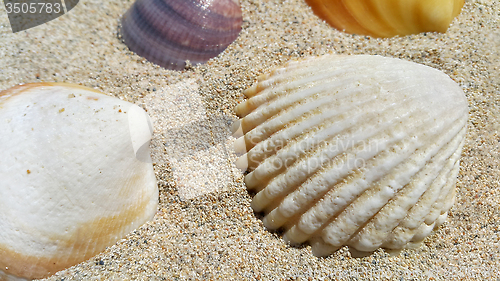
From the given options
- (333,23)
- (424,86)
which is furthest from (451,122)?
(333,23)

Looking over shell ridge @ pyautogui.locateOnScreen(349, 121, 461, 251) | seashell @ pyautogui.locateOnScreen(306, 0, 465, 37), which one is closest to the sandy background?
seashell @ pyautogui.locateOnScreen(306, 0, 465, 37)

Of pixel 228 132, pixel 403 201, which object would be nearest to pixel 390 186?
pixel 403 201

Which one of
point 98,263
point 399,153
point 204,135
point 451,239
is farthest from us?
point 204,135

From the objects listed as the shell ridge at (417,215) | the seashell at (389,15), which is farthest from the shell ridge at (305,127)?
the seashell at (389,15)

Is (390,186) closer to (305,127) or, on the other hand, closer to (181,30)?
(305,127)

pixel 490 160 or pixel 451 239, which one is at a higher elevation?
pixel 490 160

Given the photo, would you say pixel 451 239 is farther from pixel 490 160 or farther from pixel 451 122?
pixel 451 122

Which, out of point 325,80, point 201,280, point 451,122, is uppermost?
point 325,80
